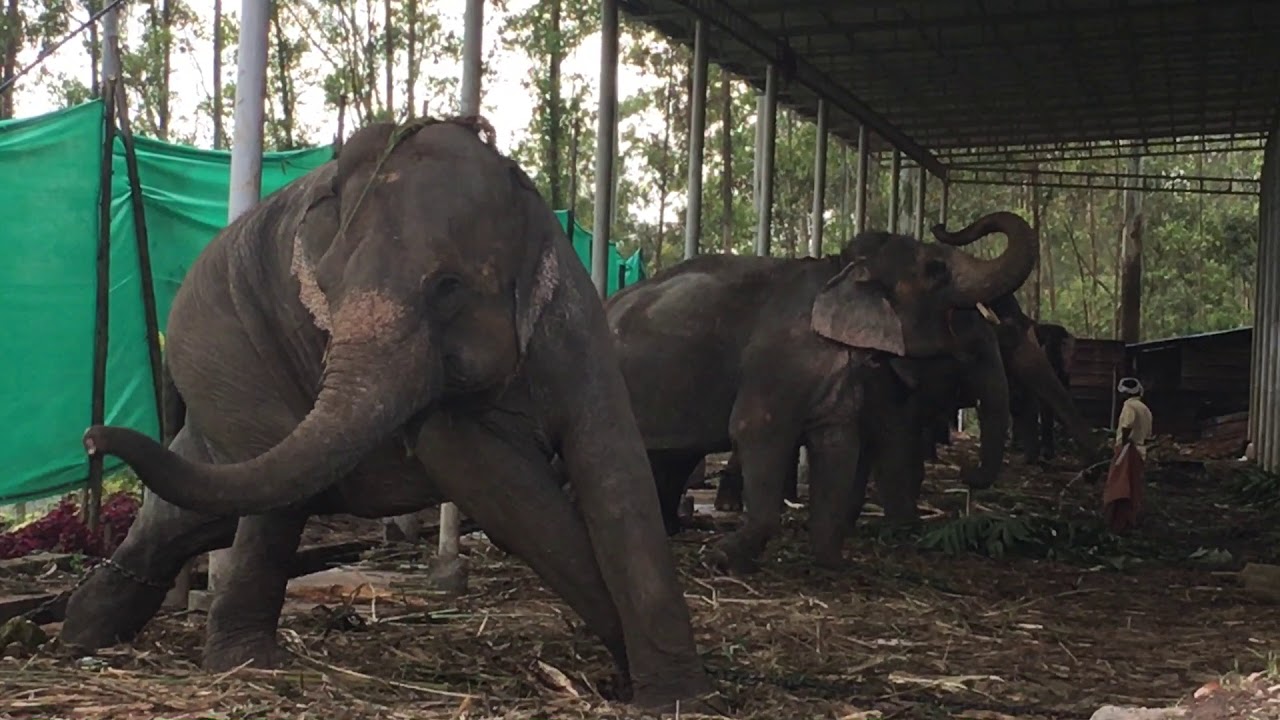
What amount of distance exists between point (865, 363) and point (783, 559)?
1.40 meters

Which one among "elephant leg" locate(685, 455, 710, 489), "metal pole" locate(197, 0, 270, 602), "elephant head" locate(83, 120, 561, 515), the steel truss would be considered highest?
the steel truss

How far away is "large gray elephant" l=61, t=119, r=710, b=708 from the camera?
4273 millimetres

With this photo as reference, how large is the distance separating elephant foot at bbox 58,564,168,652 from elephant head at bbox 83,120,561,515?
1.27 metres

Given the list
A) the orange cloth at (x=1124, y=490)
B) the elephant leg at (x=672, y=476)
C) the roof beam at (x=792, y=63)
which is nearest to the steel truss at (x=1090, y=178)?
the roof beam at (x=792, y=63)

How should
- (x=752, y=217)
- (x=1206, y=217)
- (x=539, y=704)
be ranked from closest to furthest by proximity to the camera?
(x=539, y=704) → (x=752, y=217) → (x=1206, y=217)

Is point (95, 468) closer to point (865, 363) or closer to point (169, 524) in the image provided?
point (169, 524)

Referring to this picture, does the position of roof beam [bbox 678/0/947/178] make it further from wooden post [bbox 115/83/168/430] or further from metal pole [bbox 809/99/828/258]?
wooden post [bbox 115/83/168/430]

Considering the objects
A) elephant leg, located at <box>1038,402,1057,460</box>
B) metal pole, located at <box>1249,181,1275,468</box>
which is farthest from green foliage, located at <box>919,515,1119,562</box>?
elephant leg, located at <box>1038,402,1057,460</box>

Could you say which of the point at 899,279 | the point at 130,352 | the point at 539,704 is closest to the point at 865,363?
the point at 899,279

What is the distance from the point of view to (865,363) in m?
9.12

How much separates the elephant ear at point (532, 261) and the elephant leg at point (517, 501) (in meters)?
0.37

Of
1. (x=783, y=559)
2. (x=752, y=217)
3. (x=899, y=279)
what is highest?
(x=752, y=217)

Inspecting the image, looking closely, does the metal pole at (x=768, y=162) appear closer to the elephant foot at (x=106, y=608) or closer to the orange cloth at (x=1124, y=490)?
the orange cloth at (x=1124, y=490)

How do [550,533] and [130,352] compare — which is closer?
[550,533]
